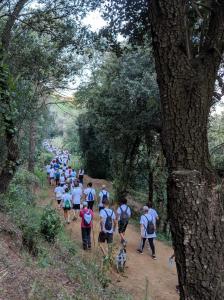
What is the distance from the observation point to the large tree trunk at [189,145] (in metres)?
3.27

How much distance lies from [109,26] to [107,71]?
575 inches

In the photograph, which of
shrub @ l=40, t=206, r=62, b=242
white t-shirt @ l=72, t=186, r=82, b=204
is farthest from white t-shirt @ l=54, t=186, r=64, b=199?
shrub @ l=40, t=206, r=62, b=242

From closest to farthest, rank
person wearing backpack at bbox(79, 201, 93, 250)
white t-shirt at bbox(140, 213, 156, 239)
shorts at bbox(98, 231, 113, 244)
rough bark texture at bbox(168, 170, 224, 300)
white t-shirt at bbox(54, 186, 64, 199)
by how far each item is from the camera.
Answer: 1. rough bark texture at bbox(168, 170, 224, 300)
2. shorts at bbox(98, 231, 113, 244)
3. person wearing backpack at bbox(79, 201, 93, 250)
4. white t-shirt at bbox(140, 213, 156, 239)
5. white t-shirt at bbox(54, 186, 64, 199)

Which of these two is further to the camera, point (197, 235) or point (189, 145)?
point (189, 145)

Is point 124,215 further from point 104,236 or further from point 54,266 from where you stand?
point 54,266

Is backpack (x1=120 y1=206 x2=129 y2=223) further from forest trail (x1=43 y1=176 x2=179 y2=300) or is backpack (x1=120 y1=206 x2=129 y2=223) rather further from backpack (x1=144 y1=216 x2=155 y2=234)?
forest trail (x1=43 y1=176 x2=179 y2=300)

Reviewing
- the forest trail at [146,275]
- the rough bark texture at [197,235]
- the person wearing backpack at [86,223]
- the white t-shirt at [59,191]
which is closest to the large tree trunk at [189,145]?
the rough bark texture at [197,235]

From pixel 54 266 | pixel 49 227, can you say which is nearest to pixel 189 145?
pixel 54 266

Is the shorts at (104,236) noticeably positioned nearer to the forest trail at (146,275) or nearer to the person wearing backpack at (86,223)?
the forest trail at (146,275)

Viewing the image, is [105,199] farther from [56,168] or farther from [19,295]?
[56,168]

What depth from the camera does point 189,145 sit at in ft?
11.2

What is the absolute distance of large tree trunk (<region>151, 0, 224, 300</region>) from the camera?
10.7 feet

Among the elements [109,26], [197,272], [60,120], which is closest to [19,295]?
[197,272]

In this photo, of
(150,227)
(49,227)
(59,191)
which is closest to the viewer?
(49,227)
